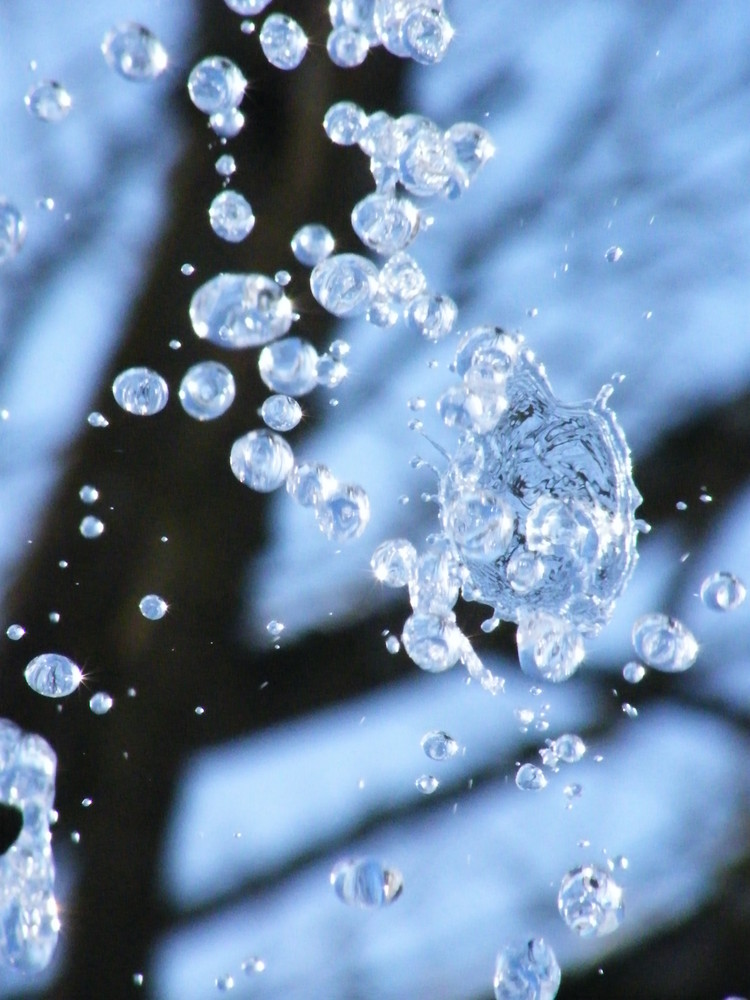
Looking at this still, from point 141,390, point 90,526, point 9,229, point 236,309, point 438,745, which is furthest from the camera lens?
point 438,745

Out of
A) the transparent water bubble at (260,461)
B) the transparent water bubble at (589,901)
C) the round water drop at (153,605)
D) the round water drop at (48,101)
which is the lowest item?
the transparent water bubble at (589,901)

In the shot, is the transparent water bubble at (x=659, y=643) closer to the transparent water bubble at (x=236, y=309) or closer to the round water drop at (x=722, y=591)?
the round water drop at (x=722, y=591)

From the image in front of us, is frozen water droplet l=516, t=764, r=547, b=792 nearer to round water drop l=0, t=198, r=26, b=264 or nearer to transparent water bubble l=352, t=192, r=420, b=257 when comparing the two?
transparent water bubble l=352, t=192, r=420, b=257

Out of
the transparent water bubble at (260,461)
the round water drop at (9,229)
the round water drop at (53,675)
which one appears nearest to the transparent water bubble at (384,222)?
the transparent water bubble at (260,461)

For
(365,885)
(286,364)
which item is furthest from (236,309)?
(365,885)

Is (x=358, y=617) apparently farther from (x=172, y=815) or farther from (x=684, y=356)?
(x=684, y=356)

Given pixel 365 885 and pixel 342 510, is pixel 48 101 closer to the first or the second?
pixel 342 510
